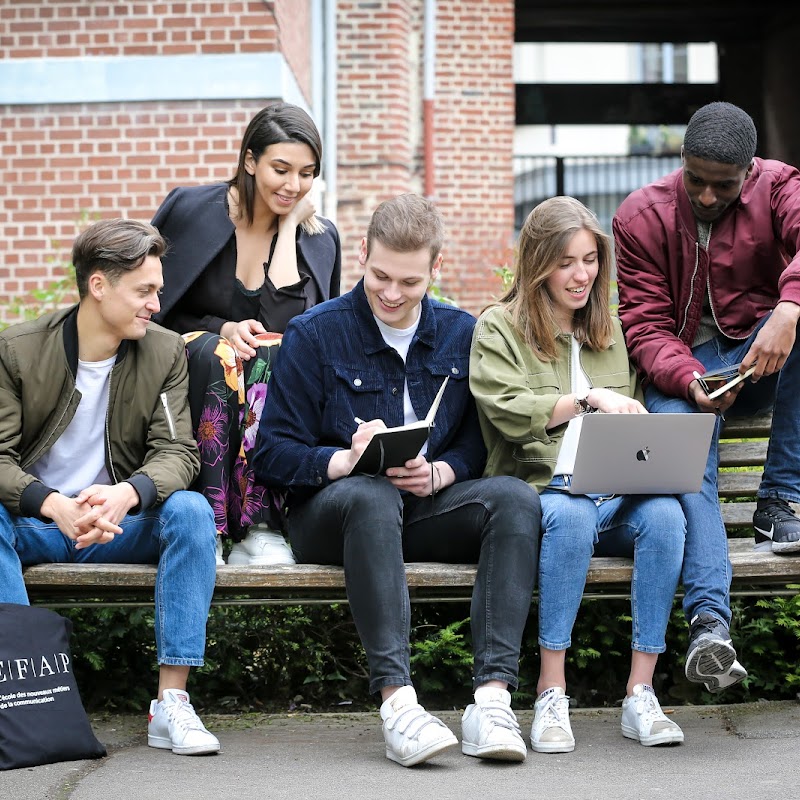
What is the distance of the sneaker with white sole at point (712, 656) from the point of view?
3.33m

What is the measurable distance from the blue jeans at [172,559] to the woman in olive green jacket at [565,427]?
36.3 inches

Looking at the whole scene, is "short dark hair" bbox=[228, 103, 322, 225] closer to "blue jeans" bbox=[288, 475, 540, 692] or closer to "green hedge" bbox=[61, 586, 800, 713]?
"blue jeans" bbox=[288, 475, 540, 692]

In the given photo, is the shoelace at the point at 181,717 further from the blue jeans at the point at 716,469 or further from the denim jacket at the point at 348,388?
the blue jeans at the point at 716,469

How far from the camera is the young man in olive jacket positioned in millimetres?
3488

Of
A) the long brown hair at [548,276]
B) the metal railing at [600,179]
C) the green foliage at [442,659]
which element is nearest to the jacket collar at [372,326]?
the long brown hair at [548,276]

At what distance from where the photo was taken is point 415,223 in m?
3.62

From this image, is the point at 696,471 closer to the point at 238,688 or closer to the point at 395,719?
the point at 395,719

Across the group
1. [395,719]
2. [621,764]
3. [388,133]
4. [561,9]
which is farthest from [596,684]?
[561,9]

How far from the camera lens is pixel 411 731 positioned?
326 cm

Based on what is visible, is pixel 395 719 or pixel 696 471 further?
pixel 696 471

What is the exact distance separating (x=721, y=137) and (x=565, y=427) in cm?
102

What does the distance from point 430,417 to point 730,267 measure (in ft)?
4.19

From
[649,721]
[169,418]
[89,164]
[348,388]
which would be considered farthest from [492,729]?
[89,164]

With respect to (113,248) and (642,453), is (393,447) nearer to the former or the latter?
(642,453)
